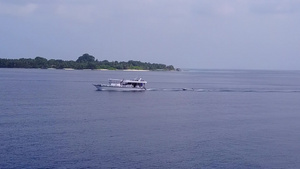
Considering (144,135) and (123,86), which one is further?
(123,86)

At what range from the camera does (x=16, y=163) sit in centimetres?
2683

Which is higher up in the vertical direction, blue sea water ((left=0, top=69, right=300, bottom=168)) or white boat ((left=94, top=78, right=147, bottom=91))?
white boat ((left=94, top=78, right=147, bottom=91))

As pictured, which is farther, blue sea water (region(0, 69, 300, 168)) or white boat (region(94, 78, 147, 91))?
white boat (region(94, 78, 147, 91))

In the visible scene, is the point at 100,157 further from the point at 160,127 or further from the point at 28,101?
the point at 28,101

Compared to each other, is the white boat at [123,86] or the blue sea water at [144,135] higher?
the white boat at [123,86]

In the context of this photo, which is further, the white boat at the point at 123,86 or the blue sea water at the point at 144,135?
the white boat at the point at 123,86

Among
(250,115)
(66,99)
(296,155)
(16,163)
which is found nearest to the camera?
(16,163)

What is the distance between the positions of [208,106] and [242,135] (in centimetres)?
2090

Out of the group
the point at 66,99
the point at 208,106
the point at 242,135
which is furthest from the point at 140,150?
the point at 66,99

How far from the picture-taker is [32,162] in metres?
27.2

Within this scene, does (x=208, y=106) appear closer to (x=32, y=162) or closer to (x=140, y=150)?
(x=140, y=150)

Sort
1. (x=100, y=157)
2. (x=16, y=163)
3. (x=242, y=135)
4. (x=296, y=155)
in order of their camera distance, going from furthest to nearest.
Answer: (x=242, y=135) → (x=296, y=155) → (x=100, y=157) → (x=16, y=163)

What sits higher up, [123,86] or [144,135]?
[123,86]

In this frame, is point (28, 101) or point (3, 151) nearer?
point (3, 151)
